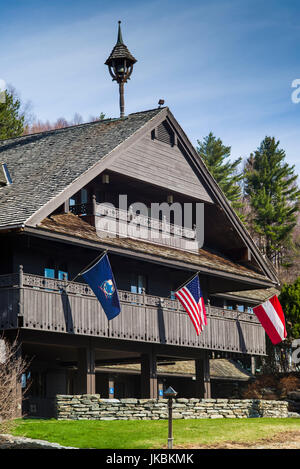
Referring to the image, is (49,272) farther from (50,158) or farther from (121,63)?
(121,63)

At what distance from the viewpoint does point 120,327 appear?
1352 inches

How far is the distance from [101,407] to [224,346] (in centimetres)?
1020

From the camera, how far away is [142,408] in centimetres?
3169

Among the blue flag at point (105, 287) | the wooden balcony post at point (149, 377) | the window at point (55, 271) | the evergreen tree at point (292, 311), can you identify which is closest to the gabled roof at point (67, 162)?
the blue flag at point (105, 287)

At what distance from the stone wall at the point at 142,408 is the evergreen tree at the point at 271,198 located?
51737 millimetres

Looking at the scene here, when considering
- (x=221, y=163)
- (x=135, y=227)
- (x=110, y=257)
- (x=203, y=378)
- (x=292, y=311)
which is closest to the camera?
(x=110, y=257)

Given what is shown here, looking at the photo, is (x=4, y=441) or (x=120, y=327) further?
(x=120, y=327)

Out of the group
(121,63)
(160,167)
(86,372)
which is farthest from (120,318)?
(121,63)

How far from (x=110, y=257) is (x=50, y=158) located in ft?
15.4

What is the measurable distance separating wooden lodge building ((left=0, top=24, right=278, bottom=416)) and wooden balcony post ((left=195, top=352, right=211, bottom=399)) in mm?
51

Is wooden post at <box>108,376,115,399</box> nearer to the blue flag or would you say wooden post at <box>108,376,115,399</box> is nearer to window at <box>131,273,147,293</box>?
window at <box>131,273,147,293</box>

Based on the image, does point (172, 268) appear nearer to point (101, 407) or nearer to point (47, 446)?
point (101, 407)

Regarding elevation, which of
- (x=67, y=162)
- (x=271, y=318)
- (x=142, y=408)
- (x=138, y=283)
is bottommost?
(x=142, y=408)
